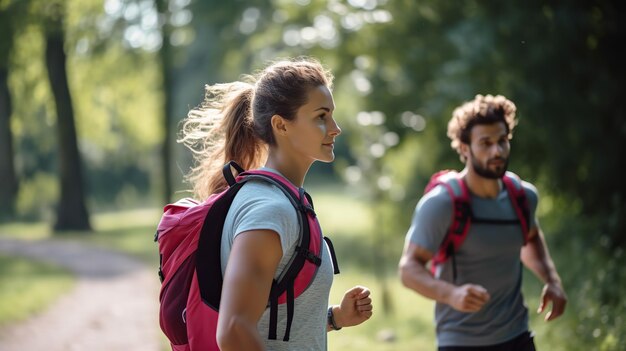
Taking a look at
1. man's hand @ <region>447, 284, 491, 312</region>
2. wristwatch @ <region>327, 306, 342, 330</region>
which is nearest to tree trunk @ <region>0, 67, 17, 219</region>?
man's hand @ <region>447, 284, 491, 312</region>

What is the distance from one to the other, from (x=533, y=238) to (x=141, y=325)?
25.2 ft

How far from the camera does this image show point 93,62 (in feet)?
89.7

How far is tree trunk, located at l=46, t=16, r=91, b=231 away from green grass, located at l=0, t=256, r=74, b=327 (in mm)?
7631

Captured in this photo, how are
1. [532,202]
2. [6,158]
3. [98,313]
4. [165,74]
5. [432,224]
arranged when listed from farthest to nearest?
[6,158] → [165,74] → [98,313] → [532,202] → [432,224]

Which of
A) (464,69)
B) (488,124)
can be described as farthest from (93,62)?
(488,124)

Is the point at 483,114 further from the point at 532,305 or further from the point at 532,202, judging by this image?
the point at 532,305

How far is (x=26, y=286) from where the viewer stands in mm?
15000

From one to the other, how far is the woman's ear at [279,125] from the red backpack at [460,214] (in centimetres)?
206

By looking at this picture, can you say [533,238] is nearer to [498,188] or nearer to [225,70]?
[498,188]

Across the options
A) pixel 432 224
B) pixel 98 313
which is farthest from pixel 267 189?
pixel 98 313

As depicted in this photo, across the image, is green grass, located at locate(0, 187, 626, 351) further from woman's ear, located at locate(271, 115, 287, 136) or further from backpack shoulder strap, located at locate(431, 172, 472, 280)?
woman's ear, located at locate(271, 115, 287, 136)

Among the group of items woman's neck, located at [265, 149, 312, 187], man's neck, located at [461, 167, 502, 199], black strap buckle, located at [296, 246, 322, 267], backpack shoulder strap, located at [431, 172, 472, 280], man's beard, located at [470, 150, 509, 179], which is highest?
woman's neck, located at [265, 149, 312, 187]

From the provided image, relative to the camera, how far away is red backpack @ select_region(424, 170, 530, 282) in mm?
4766

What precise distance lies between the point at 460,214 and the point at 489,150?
401 mm
